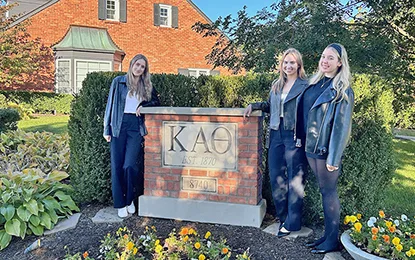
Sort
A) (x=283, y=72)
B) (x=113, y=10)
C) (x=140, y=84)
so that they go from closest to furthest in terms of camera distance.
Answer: (x=283, y=72), (x=140, y=84), (x=113, y=10)

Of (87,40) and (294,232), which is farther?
(87,40)

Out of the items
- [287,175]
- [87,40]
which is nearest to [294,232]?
[287,175]

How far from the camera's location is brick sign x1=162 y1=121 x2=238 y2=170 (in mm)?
3467

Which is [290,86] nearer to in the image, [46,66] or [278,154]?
[278,154]

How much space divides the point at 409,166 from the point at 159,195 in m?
5.62

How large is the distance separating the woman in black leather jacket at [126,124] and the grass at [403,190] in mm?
2944

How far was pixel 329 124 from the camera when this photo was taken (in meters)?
2.72

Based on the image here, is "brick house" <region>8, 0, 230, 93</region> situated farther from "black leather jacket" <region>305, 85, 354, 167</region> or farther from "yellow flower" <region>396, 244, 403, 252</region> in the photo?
"yellow flower" <region>396, 244, 403, 252</region>

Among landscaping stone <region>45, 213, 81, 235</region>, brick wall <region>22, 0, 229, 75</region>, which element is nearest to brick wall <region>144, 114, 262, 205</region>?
landscaping stone <region>45, 213, 81, 235</region>

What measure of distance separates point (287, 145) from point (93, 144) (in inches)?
83.4

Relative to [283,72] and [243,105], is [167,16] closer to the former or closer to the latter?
[243,105]

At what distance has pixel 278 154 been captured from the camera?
3229 millimetres

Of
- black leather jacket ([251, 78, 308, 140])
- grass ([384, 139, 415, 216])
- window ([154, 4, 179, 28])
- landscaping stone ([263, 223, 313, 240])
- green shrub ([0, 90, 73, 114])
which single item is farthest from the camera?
window ([154, 4, 179, 28])

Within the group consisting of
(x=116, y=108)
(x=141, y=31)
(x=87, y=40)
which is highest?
(x=141, y=31)
